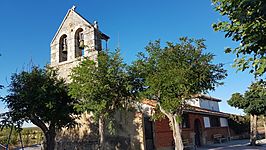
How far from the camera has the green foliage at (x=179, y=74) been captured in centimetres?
1330

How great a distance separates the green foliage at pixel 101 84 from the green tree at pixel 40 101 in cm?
180

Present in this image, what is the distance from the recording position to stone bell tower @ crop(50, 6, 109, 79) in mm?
17406

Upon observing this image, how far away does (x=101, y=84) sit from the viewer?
13.9m

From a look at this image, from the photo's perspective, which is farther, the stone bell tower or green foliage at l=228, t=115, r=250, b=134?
green foliage at l=228, t=115, r=250, b=134

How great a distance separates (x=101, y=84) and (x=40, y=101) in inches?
166

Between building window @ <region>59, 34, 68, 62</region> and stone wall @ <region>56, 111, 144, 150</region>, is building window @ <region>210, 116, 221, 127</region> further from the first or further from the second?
building window @ <region>59, 34, 68, 62</region>

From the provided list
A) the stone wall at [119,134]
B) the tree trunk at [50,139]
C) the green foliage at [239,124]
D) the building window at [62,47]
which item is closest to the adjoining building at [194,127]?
the stone wall at [119,134]

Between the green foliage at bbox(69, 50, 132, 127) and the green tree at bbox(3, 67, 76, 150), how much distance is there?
5.91 feet

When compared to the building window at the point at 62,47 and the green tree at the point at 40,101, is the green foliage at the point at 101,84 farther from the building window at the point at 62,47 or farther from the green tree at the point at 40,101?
the building window at the point at 62,47

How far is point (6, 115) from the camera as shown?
15.5m

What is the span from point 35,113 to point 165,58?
879cm

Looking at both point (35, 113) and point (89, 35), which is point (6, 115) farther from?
point (89, 35)

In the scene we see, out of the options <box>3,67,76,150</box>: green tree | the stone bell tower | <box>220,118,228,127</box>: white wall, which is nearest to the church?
the stone bell tower

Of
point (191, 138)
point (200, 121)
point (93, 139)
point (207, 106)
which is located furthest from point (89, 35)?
point (207, 106)
